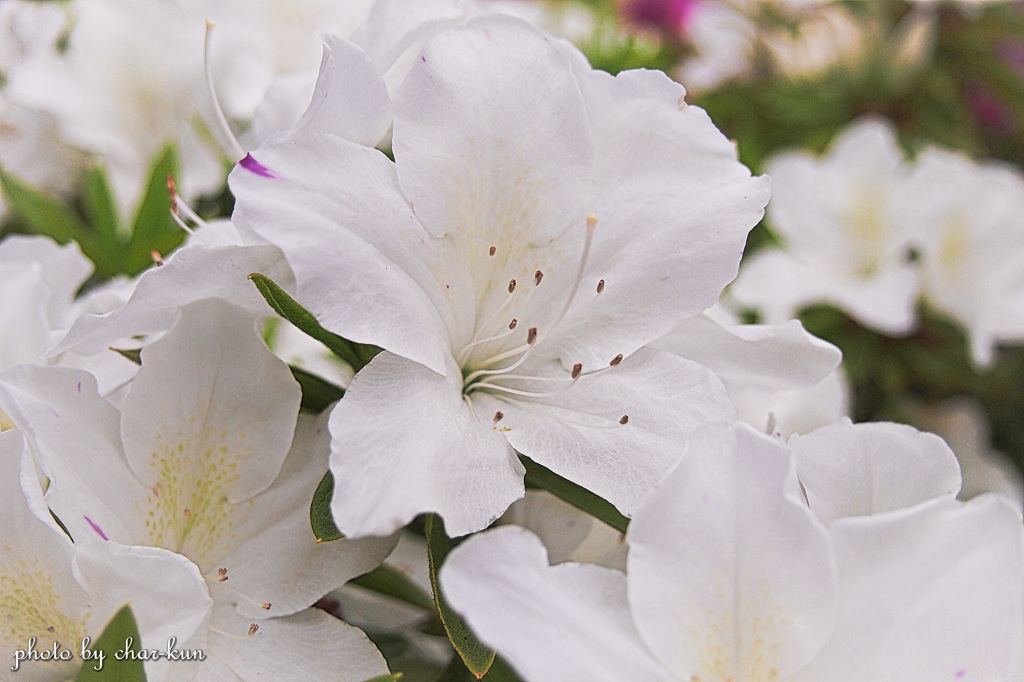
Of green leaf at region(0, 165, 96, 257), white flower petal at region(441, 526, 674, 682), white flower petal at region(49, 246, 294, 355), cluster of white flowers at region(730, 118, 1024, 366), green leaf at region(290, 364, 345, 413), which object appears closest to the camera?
white flower petal at region(441, 526, 674, 682)

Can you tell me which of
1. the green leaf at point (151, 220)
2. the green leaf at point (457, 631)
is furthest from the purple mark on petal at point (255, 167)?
the green leaf at point (151, 220)

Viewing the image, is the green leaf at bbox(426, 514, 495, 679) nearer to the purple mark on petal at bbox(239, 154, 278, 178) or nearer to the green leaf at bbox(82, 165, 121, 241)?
the purple mark on petal at bbox(239, 154, 278, 178)

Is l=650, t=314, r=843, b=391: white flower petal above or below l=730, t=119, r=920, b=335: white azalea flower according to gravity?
above

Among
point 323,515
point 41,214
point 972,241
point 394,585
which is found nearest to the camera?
point 323,515

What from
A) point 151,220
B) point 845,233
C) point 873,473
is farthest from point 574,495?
point 845,233

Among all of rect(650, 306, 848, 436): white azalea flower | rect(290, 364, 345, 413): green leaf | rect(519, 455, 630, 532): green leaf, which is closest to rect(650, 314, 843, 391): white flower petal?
rect(650, 306, 848, 436): white azalea flower

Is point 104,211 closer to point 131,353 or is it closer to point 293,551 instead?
point 131,353
